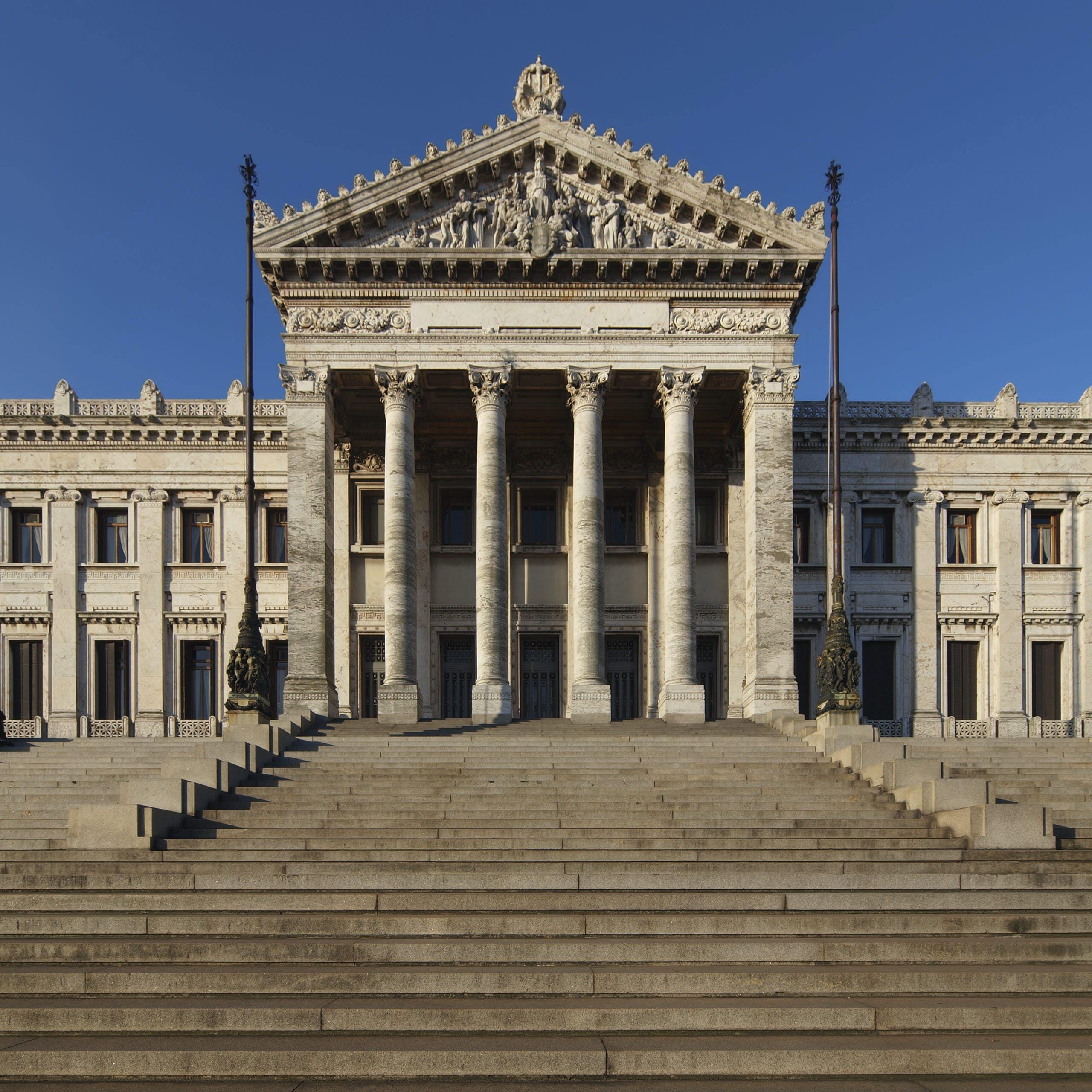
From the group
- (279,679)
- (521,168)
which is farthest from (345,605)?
(521,168)

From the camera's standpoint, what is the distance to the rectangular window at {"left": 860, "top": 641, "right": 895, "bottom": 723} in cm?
3697

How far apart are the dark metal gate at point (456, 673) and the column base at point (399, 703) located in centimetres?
618

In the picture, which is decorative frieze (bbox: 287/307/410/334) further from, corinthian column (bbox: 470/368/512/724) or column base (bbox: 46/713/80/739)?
column base (bbox: 46/713/80/739)

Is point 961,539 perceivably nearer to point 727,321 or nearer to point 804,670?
point 804,670

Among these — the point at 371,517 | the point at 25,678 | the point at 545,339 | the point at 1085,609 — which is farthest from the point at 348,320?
the point at 1085,609

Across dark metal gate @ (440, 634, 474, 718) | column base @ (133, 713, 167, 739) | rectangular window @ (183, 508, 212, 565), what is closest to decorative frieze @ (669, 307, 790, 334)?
dark metal gate @ (440, 634, 474, 718)

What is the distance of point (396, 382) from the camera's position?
30203 mm

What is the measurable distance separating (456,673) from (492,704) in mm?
6796

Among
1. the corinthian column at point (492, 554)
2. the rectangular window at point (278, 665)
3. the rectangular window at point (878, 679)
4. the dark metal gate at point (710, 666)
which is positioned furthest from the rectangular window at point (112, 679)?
the rectangular window at point (878, 679)

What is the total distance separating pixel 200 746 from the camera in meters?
22.1

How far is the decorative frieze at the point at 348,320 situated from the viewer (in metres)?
30.2

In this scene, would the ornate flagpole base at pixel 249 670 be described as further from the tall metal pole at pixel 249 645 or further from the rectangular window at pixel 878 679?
the rectangular window at pixel 878 679

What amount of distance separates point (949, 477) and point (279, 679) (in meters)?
24.7

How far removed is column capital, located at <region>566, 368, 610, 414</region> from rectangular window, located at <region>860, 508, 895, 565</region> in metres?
12.6
